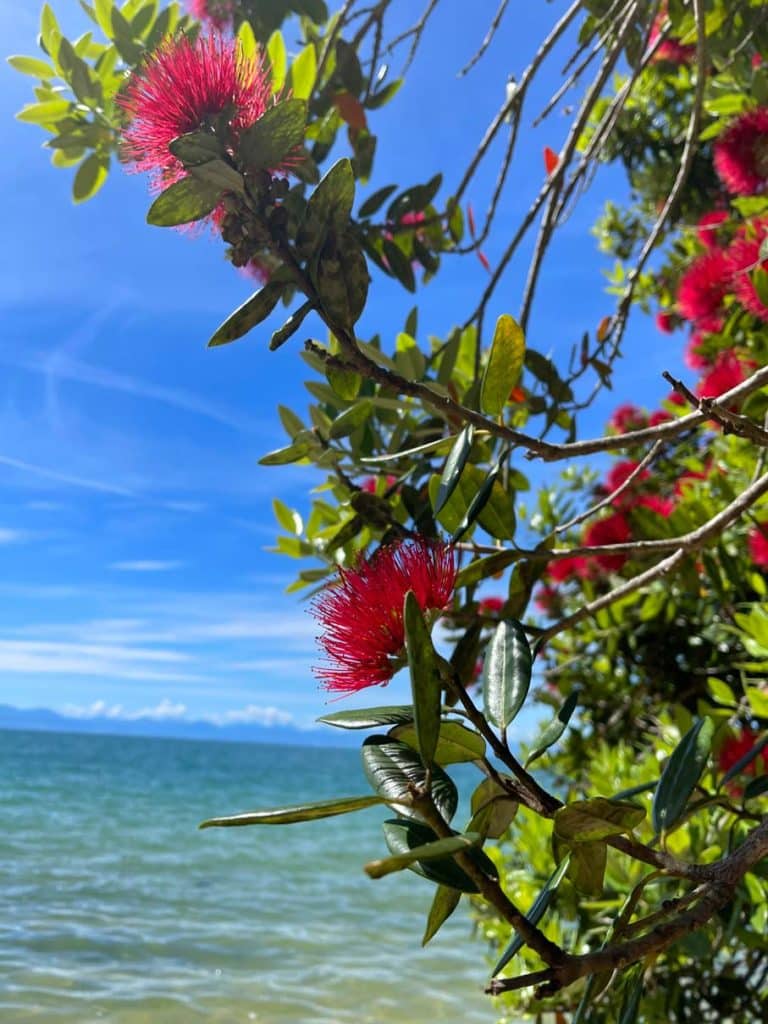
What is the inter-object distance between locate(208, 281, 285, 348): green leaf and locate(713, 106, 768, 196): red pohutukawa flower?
3.54ft

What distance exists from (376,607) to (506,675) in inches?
3.3

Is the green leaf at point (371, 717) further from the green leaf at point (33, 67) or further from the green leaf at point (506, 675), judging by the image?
the green leaf at point (33, 67)

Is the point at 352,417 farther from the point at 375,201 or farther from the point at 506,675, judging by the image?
the point at 375,201

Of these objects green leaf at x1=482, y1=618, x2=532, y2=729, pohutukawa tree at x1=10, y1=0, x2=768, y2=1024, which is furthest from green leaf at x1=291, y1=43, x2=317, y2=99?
green leaf at x1=482, y1=618, x2=532, y2=729

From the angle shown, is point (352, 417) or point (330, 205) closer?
point (330, 205)

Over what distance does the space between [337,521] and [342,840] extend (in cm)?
969

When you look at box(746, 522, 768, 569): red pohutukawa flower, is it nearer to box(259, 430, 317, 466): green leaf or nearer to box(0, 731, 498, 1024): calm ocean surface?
box(259, 430, 317, 466): green leaf

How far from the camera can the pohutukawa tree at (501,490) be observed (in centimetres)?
44

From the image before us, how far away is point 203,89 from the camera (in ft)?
1.86

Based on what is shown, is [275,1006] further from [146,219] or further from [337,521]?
[146,219]

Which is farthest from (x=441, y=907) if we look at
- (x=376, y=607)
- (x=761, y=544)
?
(x=761, y=544)

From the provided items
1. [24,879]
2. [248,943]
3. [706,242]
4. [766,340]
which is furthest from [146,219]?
[24,879]

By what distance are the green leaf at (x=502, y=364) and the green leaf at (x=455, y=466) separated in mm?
43

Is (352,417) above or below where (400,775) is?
above
